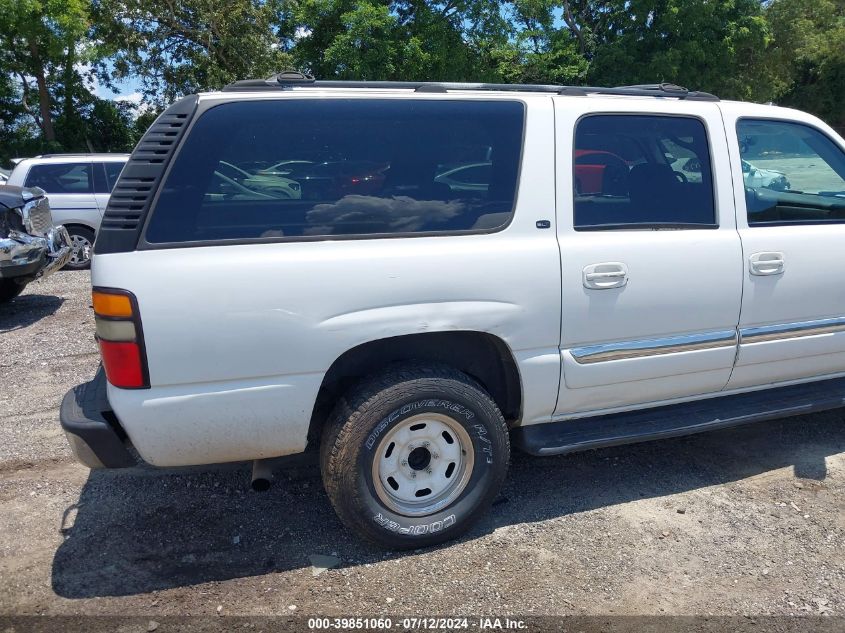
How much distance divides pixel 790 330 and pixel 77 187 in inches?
407

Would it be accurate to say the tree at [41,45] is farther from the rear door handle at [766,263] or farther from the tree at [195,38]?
the rear door handle at [766,263]

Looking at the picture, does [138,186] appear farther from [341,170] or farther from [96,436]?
[96,436]

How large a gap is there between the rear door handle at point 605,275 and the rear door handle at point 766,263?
0.78m

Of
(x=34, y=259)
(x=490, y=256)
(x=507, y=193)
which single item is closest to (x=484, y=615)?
(x=490, y=256)

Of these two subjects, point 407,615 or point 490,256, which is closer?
point 407,615

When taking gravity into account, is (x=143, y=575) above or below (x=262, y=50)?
below

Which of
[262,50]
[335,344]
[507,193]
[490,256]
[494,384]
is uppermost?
[262,50]

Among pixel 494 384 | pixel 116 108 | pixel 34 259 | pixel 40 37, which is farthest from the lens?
pixel 116 108

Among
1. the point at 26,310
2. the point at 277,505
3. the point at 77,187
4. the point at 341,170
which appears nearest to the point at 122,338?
the point at 341,170

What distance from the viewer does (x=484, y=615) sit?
113 inches

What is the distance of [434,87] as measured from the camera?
332 centimetres

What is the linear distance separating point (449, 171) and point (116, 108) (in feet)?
80.2

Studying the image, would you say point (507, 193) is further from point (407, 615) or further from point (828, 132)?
point (828, 132)

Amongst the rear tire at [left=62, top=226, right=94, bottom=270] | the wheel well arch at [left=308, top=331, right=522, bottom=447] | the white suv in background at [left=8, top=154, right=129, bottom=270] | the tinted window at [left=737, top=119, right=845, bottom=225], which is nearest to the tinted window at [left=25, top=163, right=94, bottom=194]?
the white suv in background at [left=8, top=154, right=129, bottom=270]
